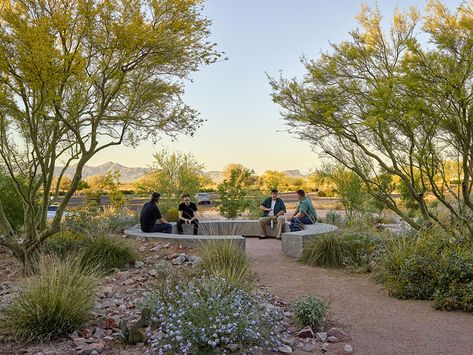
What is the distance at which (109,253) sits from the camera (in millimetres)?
7988

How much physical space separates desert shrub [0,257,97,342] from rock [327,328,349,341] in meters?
2.62

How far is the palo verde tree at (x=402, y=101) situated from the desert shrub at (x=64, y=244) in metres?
5.40

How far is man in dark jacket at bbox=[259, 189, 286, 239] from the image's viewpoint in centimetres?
1214

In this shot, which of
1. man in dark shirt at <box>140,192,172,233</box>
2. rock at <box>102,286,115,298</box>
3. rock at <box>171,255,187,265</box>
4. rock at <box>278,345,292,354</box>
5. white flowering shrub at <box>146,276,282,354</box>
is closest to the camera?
white flowering shrub at <box>146,276,282,354</box>

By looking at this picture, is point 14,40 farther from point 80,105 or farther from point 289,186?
point 289,186

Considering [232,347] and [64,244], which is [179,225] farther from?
[232,347]

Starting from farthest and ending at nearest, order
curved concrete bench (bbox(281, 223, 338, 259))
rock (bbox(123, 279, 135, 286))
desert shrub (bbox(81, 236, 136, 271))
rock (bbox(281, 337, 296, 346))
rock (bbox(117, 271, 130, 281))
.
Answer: curved concrete bench (bbox(281, 223, 338, 259)) → desert shrub (bbox(81, 236, 136, 271)) → rock (bbox(117, 271, 130, 281)) → rock (bbox(123, 279, 135, 286)) → rock (bbox(281, 337, 296, 346))

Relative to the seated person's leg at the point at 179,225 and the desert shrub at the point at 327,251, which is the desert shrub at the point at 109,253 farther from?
the desert shrub at the point at 327,251

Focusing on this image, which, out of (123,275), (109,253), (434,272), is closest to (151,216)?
(109,253)

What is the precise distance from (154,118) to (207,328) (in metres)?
6.92

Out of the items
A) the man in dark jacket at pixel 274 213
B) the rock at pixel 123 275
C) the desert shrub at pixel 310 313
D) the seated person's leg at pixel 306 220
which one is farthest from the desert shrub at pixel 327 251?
the desert shrub at pixel 310 313

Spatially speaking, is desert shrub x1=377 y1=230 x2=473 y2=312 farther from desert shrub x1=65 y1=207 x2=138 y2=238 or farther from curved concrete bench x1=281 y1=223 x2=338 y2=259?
desert shrub x1=65 y1=207 x2=138 y2=238

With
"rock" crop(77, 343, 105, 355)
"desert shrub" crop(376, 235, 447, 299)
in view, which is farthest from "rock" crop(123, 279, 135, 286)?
"desert shrub" crop(376, 235, 447, 299)

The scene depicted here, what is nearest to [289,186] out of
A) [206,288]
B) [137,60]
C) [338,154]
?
[338,154]
